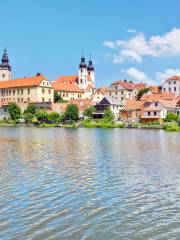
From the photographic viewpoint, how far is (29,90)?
118438 mm

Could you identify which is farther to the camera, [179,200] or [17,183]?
[17,183]

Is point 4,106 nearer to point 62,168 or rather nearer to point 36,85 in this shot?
point 36,85

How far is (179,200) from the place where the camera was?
12.0 meters

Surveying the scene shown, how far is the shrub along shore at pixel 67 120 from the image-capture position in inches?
3172

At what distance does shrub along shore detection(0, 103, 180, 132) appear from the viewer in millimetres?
80562

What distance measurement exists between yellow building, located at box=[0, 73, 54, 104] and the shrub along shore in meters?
10.3

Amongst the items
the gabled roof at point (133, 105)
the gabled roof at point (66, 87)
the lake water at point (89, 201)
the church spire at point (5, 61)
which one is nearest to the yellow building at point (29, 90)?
the gabled roof at point (66, 87)

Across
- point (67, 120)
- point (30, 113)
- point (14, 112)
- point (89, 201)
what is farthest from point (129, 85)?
point (89, 201)

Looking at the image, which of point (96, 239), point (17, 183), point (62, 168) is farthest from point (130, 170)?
point (96, 239)

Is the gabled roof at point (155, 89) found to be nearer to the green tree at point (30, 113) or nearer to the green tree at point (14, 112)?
the green tree at point (30, 113)

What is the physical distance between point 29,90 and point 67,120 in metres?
28.5

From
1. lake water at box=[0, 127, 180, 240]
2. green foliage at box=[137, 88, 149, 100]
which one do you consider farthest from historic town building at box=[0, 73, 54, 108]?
lake water at box=[0, 127, 180, 240]

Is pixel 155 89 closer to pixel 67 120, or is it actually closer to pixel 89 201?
pixel 67 120

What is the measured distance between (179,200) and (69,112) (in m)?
81.8
